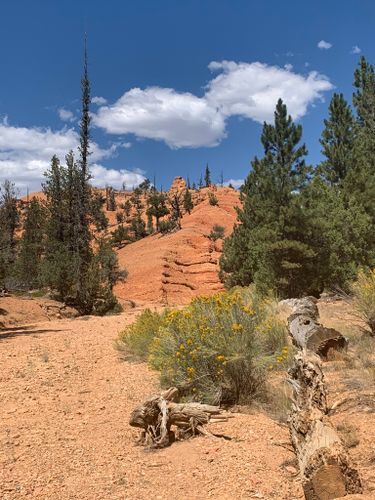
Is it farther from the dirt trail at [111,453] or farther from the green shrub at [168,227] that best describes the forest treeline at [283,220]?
the green shrub at [168,227]

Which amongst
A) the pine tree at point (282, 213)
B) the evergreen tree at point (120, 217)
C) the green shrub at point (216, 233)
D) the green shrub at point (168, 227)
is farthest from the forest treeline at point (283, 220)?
the evergreen tree at point (120, 217)

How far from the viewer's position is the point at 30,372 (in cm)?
850

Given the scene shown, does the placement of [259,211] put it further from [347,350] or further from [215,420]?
[215,420]

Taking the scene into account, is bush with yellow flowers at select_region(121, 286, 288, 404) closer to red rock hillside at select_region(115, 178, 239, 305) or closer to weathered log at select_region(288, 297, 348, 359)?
weathered log at select_region(288, 297, 348, 359)

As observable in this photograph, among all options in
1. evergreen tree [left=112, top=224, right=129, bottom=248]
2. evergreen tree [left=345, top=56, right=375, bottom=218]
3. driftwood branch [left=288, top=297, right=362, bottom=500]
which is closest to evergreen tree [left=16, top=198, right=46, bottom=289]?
evergreen tree [left=345, top=56, right=375, bottom=218]

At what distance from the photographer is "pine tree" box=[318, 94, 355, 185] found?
25719 mm

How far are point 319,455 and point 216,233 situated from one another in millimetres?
51222

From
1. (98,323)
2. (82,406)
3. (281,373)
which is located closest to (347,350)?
(281,373)

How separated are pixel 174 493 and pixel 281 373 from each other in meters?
3.97

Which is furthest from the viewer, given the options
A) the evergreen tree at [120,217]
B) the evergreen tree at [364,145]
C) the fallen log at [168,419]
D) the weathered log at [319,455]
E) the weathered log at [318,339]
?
the evergreen tree at [120,217]

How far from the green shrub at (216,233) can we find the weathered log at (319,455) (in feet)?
160

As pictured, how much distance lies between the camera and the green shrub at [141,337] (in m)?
9.70

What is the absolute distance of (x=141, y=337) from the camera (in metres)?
9.89

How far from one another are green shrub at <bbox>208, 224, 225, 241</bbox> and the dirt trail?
45.7m
